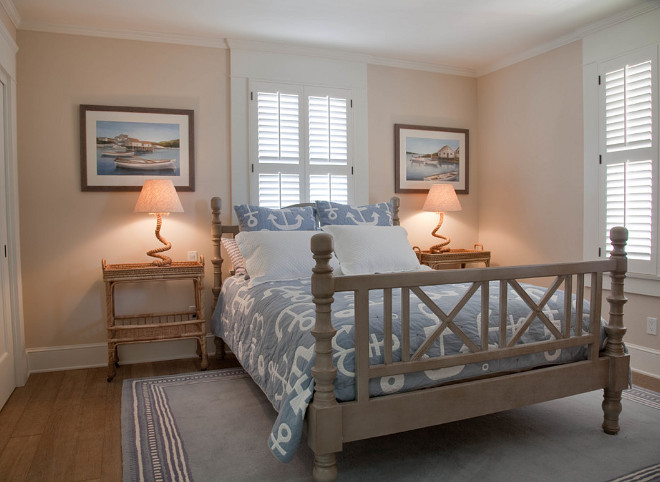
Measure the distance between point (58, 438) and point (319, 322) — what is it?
161cm

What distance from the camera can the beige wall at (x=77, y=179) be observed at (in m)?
3.51

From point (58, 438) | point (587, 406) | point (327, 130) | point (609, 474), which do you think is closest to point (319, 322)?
point (609, 474)

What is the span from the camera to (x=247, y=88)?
3.97m

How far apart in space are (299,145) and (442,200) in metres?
1.29

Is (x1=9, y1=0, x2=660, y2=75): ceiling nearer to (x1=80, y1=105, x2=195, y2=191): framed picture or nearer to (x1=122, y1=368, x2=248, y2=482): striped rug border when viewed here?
(x1=80, y1=105, x2=195, y2=191): framed picture

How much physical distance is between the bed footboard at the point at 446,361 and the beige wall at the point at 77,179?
2.35 metres

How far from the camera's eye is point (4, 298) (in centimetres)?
311

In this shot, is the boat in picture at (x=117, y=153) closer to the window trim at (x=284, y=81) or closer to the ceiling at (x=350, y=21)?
the window trim at (x=284, y=81)

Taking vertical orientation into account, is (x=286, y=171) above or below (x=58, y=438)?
above

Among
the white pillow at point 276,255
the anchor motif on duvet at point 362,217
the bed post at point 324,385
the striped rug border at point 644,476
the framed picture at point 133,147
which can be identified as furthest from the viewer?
the anchor motif on duvet at point 362,217

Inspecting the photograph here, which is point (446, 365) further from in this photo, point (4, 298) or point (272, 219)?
point (4, 298)

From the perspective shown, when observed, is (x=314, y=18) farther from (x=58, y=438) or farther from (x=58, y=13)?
(x=58, y=438)

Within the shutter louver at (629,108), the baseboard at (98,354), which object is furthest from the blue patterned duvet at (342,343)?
the shutter louver at (629,108)

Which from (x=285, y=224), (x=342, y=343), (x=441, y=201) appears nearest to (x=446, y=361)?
(x=342, y=343)
